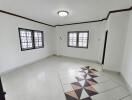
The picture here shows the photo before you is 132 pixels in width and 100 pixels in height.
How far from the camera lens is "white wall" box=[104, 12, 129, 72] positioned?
115 inches

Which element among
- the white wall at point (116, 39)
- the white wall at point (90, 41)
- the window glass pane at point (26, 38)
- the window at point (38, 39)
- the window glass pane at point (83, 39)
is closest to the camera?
the white wall at point (116, 39)

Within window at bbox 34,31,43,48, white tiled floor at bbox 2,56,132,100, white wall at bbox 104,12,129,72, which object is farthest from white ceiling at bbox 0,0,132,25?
white tiled floor at bbox 2,56,132,100

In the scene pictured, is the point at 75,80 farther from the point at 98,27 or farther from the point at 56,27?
the point at 56,27

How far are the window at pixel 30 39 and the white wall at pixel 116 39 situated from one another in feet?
13.0

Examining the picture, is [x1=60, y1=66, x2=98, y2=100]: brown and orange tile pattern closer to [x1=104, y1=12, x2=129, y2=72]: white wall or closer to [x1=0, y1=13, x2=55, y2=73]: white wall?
[x1=104, y1=12, x2=129, y2=72]: white wall

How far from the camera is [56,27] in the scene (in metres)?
6.10

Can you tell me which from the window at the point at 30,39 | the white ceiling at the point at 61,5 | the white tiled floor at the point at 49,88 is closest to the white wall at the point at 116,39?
the white ceiling at the point at 61,5

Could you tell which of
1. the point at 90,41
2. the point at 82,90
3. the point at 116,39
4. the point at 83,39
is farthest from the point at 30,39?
the point at 116,39

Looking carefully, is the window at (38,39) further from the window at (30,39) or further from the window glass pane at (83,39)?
the window glass pane at (83,39)

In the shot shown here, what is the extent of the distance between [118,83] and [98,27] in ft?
10.1

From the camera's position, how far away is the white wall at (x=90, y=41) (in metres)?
4.46

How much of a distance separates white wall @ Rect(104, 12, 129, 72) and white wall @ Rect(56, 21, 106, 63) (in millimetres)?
1092

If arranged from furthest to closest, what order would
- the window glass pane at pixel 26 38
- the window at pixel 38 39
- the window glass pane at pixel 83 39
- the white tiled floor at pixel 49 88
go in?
the window glass pane at pixel 83 39
the window at pixel 38 39
the window glass pane at pixel 26 38
the white tiled floor at pixel 49 88

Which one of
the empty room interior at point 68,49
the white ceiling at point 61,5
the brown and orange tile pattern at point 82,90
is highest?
the white ceiling at point 61,5
